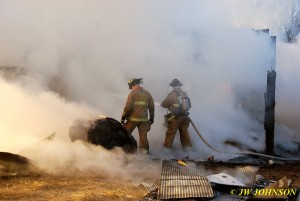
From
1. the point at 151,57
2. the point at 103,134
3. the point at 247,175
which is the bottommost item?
the point at 247,175

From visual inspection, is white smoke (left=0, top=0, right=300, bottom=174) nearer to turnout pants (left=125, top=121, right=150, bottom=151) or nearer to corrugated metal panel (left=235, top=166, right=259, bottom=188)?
turnout pants (left=125, top=121, right=150, bottom=151)

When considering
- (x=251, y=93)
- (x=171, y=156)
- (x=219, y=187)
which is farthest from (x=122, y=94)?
(x=219, y=187)

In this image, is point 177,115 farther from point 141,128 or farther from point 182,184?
point 182,184

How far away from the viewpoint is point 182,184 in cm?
483

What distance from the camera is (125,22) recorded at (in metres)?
11.6

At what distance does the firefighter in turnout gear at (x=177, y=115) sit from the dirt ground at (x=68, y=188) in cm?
310

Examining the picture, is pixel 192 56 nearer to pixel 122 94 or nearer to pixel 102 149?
pixel 122 94

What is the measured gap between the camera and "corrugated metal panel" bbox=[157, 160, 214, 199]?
15.0ft

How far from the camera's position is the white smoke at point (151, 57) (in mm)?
10508

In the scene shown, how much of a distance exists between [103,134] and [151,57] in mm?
4577

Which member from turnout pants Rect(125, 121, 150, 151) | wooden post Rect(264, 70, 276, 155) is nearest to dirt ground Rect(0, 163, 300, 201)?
turnout pants Rect(125, 121, 150, 151)

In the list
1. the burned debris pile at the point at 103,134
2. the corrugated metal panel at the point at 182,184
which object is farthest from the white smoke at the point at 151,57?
the corrugated metal panel at the point at 182,184

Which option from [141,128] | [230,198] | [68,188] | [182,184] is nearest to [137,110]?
[141,128]

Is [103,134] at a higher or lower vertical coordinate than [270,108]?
lower
